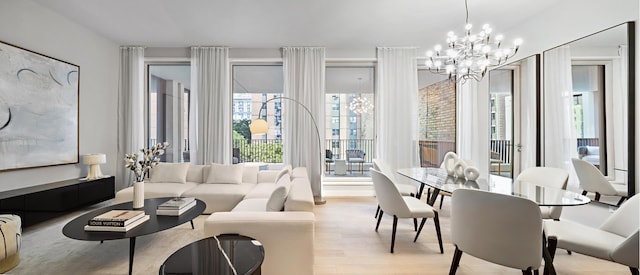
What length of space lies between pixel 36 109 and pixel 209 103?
227 cm

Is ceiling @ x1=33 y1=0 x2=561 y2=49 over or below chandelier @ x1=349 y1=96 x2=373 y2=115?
over

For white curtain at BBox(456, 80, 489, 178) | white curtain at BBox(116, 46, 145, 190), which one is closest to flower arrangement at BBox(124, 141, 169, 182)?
white curtain at BBox(116, 46, 145, 190)

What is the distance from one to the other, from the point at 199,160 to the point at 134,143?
4.07 feet

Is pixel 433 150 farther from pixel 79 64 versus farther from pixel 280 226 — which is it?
pixel 79 64

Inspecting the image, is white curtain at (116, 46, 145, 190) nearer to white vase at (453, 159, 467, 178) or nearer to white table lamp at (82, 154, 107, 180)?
white table lamp at (82, 154, 107, 180)

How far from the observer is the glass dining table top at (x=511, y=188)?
209 cm

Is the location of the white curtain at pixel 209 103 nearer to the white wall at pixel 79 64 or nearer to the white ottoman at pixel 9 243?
the white wall at pixel 79 64

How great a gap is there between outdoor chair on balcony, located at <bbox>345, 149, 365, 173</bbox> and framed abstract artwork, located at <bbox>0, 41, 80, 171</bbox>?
455 centimetres

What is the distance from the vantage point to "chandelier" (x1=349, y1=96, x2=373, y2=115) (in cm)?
548

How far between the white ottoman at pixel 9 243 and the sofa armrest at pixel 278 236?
1.82 metres

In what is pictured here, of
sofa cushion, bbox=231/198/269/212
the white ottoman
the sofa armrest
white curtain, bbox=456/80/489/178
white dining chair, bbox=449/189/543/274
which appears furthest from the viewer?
white curtain, bbox=456/80/489/178

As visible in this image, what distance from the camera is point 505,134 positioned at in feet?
14.2

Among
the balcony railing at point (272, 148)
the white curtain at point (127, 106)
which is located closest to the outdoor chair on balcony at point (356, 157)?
the balcony railing at point (272, 148)

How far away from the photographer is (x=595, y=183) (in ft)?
9.17
